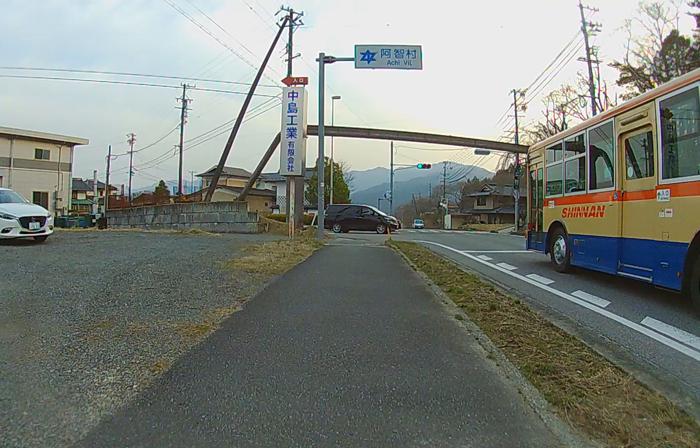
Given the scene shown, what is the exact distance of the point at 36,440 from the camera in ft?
8.55

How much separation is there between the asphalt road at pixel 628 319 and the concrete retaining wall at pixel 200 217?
13070mm

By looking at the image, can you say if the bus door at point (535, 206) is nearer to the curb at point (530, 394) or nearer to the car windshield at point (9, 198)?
the curb at point (530, 394)

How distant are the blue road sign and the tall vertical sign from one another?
232 cm

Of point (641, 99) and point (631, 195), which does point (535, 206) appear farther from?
point (641, 99)

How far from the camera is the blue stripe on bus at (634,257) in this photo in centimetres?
600

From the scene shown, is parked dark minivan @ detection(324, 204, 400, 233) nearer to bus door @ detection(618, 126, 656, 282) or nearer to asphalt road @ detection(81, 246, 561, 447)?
bus door @ detection(618, 126, 656, 282)

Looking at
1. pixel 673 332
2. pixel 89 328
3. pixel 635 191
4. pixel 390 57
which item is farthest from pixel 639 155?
pixel 390 57

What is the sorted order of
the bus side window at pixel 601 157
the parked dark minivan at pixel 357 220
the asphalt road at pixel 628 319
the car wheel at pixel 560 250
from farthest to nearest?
1. the parked dark minivan at pixel 357 220
2. the car wheel at pixel 560 250
3. the bus side window at pixel 601 157
4. the asphalt road at pixel 628 319

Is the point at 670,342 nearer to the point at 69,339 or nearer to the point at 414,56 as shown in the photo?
the point at 69,339

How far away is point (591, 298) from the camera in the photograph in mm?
7059

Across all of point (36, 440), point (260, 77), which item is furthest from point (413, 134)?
point (36, 440)

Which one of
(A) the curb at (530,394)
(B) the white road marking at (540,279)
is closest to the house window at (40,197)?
(B) the white road marking at (540,279)

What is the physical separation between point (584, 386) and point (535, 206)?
807 cm

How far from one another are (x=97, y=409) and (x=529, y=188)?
10.4m
